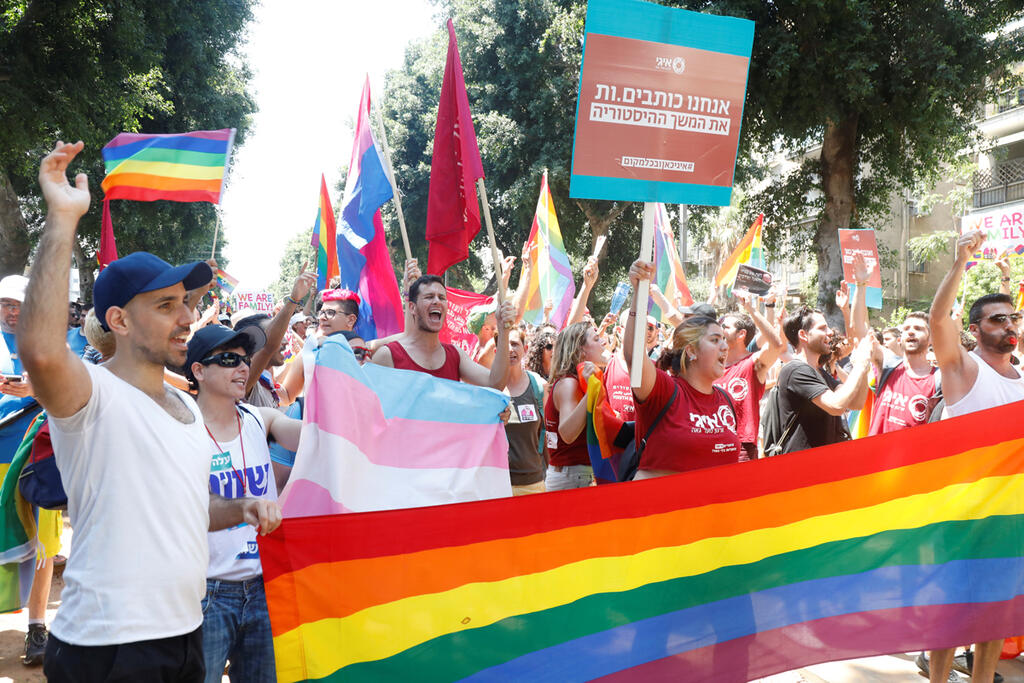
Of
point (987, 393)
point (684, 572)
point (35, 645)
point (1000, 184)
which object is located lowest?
point (35, 645)

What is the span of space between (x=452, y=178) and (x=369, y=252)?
1.32 meters

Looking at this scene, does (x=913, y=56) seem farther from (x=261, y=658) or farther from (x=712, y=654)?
(x=261, y=658)

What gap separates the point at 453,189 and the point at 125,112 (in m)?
11.7

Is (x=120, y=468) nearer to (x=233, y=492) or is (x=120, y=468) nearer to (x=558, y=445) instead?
(x=233, y=492)

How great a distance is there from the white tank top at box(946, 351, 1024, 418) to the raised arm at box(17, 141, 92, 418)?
155 inches

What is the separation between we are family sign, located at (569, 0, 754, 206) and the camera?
397cm

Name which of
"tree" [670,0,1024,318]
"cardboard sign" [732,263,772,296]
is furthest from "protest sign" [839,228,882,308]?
"tree" [670,0,1024,318]

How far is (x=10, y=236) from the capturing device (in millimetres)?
17516

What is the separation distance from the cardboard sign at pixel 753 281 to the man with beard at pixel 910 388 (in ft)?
4.83

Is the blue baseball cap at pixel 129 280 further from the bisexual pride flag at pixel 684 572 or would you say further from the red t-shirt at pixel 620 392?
the red t-shirt at pixel 620 392

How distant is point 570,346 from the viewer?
17.2 feet

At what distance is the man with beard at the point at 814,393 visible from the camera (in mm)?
4770

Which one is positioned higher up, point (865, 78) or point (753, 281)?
point (865, 78)

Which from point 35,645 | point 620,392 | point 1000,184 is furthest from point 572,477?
point 1000,184
